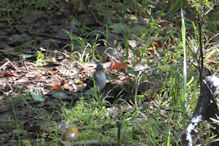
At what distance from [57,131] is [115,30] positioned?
5.85ft

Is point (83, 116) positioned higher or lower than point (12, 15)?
lower

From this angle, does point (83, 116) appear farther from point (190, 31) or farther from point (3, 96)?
point (190, 31)

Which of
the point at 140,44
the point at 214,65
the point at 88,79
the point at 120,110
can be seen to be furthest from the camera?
the point at 140,44

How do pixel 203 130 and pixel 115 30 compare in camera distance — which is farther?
pixel 115 30

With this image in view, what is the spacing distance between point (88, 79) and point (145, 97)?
2.08ft

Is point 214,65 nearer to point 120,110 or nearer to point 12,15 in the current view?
point 120,110

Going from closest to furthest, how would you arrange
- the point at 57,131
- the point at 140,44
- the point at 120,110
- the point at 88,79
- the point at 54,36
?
1. the point at 57,131
2. the point at 120,110
3. the point at 88,79
4. the point at 140,44
5. the point at 54,36

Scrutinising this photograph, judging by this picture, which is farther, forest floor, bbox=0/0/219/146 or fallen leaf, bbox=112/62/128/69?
fallen leaf, bbox=112/62/128/69

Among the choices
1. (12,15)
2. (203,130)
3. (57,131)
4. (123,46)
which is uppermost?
(12,15)

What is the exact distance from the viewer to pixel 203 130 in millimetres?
1729

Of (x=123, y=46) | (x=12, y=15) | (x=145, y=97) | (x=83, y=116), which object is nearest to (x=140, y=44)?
(x=123, y=46)

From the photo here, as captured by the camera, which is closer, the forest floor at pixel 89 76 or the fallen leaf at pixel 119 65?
the forest floor at pixel 89 76

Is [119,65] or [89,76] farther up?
Answer: [119,65]

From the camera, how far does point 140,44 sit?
3451 mm
